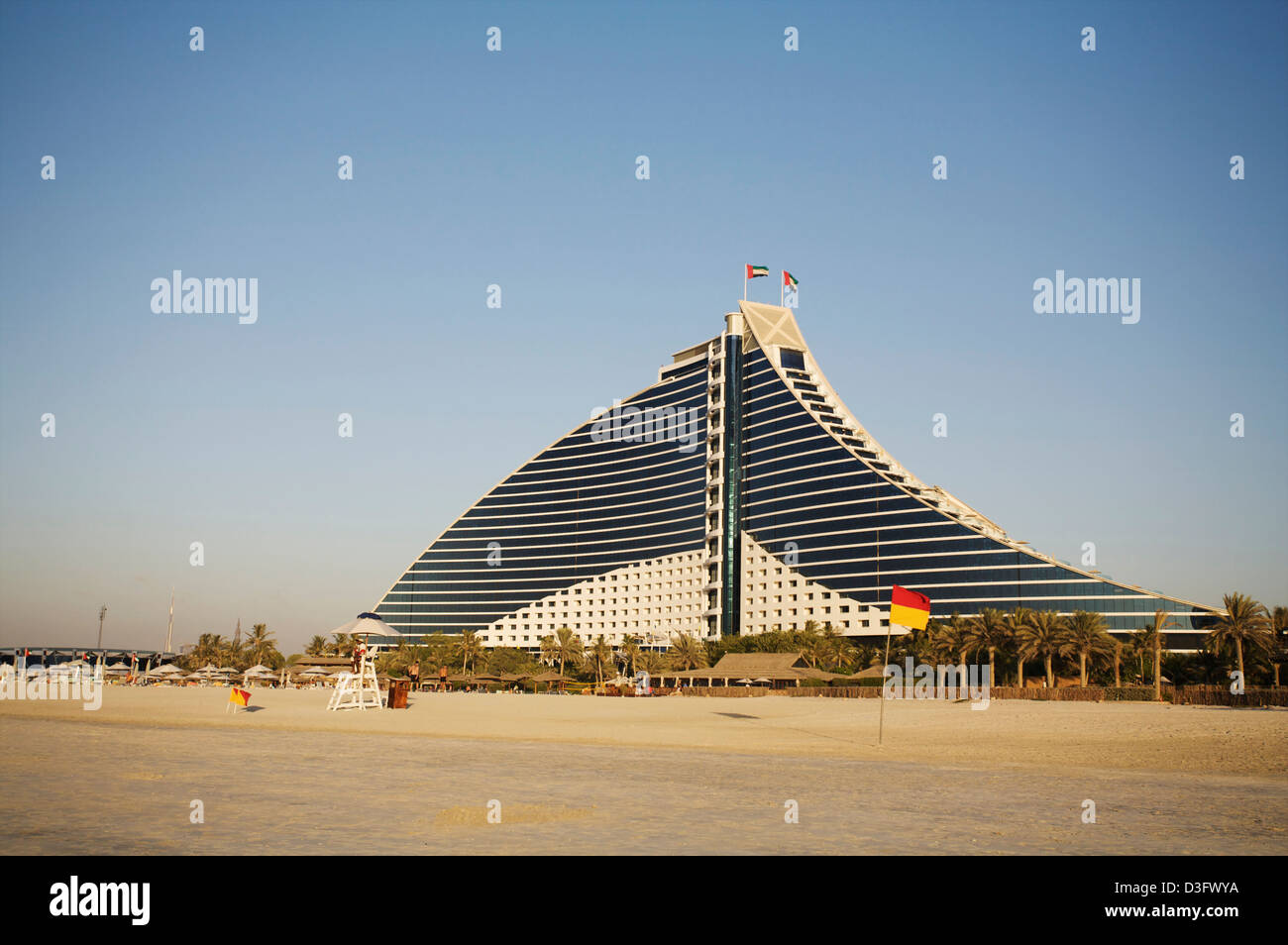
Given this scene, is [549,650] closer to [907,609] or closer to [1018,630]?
[1018,630]

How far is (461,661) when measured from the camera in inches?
5896

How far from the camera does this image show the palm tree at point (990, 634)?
8275cm

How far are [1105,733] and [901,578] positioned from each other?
95.2m

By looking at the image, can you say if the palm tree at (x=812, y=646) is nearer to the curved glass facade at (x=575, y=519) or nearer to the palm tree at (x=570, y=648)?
the palm tree at (x=570, y=648)

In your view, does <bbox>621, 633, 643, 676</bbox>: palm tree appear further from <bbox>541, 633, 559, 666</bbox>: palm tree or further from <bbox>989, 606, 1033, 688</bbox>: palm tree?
<bbox>989, 606, 1033, 688</bbox>: palm tree

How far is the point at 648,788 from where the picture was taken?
1708 cm

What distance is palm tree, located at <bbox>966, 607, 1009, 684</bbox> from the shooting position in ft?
271

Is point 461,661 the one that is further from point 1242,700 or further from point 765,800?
point 765,800

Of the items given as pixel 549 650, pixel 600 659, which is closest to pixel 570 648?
pixel 549 650

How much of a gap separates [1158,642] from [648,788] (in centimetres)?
5839

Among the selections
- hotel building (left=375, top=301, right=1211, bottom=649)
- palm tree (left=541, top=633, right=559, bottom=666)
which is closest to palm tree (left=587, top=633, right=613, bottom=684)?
palm tree (left=541, top=633, right=559, bottom=666)

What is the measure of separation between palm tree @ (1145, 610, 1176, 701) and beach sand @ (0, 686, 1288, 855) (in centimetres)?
2195

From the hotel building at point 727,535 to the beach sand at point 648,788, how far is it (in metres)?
85.9
